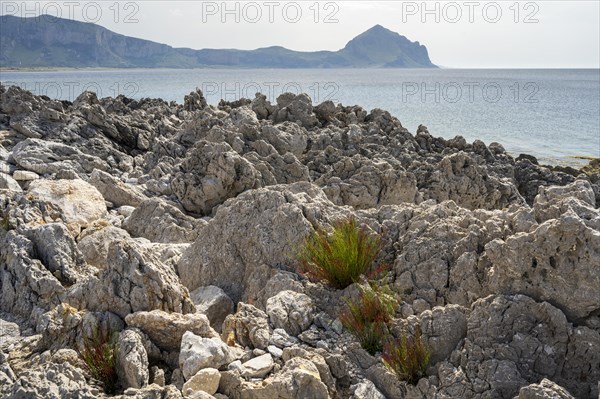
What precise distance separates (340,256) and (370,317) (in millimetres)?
883

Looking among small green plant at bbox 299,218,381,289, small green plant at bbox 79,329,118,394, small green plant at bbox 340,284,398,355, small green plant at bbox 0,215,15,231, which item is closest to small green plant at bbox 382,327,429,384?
small green plant at bbox 340,284,398,355

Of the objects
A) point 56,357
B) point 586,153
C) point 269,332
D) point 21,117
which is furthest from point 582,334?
point 586,153

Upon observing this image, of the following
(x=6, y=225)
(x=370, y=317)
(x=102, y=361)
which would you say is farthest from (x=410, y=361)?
(x=6, y=225)

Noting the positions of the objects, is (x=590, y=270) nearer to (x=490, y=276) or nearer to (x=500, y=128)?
(x=490, y=276)

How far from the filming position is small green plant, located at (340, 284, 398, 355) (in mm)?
5883

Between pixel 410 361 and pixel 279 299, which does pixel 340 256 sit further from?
pixel 410 361

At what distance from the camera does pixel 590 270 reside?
542 cm

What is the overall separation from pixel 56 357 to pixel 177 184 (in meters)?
8.17

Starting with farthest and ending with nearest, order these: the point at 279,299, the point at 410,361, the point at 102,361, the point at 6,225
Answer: the point at 6,225
the point at 279,299
the point at 410,361
the point at 102,361

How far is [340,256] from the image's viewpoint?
22.0ft

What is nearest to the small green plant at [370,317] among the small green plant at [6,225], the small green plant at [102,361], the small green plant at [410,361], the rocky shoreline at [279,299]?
the rocky shoreline at [279,299]

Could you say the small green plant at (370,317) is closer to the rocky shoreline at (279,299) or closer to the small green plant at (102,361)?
the rocky shoreline at (279,299)

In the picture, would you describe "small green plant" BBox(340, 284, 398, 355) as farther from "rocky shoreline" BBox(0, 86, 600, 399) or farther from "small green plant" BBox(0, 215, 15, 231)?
"small green plant" BBox(0, 215, 15, 231)

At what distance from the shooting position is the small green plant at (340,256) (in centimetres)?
669
